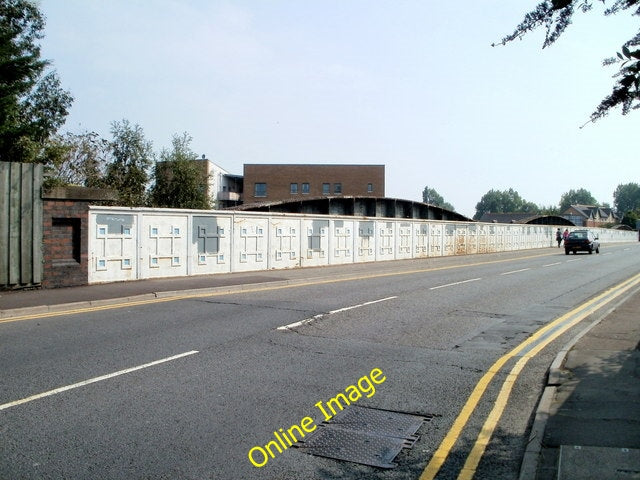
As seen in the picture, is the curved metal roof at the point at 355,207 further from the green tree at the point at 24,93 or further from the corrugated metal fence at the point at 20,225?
the corrugated metal fence at the point at 20,225

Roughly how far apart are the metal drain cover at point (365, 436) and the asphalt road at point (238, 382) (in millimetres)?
119

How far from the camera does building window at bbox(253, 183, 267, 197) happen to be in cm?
8162

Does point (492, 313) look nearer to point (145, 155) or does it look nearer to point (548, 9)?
point (548, 9)

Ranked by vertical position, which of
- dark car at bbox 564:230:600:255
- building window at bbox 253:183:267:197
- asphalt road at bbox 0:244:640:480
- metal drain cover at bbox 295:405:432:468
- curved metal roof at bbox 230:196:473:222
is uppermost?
building window at bbox 253:183:267:197

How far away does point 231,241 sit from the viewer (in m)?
19.3

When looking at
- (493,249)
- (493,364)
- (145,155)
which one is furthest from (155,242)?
(493,249)

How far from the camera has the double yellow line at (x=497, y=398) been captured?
4398 millimetres

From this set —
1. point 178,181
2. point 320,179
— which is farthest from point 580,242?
point 320,179

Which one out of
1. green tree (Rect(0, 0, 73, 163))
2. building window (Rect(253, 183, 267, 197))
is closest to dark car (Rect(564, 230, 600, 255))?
green tree (Rect(0, 0, 73, 163))

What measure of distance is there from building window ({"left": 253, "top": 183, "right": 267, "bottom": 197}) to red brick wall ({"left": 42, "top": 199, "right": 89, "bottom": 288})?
6716 centimetres

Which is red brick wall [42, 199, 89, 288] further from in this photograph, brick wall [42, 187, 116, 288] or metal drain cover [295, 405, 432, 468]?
metal drain cover [295, 405, 432, 468]

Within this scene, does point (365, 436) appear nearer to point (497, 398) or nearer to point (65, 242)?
point (497, 398)

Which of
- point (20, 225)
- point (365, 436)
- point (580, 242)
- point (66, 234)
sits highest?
point (20, 225)

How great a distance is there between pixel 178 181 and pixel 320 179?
1894 inches
